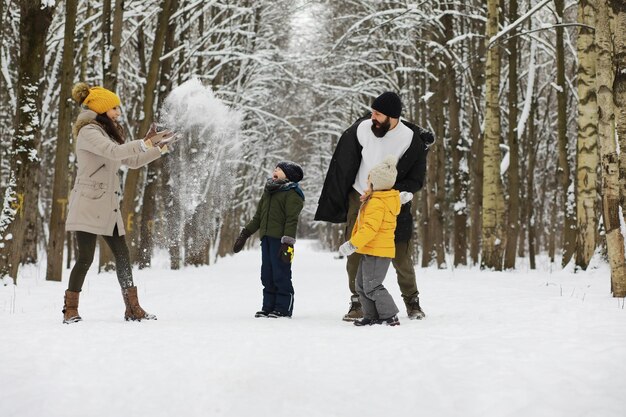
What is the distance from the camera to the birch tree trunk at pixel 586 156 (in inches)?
381

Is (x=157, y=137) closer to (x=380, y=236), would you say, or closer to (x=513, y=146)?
(x=380, y=236)

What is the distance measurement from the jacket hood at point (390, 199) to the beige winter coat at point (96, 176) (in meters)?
1.85

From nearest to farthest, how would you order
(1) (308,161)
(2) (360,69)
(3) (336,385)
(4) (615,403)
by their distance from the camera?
(4) (615,403) < (3) (336,385) < (2) (360,69) < (1) (308,161)

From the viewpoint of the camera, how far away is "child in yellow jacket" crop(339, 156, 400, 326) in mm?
4875

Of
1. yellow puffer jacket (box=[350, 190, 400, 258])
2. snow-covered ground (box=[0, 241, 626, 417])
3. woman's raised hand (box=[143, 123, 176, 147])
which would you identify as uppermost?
woman's raised hand (box=[143, 123, 176, 147])

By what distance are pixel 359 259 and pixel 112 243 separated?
2.15 metres

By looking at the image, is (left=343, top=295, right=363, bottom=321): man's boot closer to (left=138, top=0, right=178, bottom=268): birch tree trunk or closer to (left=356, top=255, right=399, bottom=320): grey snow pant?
(left=356, top=255, right=399, bottom=320): grey snow pant

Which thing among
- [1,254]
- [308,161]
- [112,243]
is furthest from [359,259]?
[308,161]

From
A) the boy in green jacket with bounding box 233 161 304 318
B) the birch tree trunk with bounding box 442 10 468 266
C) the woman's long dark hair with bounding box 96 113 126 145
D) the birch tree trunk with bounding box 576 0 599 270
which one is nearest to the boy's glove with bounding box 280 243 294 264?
the boy in green jacket with bounding box 233 161 304 318

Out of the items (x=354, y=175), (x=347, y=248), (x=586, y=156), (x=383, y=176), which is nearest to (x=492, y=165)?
(x=586, y=156)

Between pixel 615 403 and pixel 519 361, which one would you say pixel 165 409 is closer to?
pixel 519 361

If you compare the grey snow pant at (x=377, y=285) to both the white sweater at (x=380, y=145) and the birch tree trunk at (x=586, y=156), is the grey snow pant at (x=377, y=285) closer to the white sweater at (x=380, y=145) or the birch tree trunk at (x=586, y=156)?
the white sweater at (x=380, y=145)

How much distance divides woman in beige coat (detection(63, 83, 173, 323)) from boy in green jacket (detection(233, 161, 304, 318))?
1.08 metres

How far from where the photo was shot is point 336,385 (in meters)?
3.29
